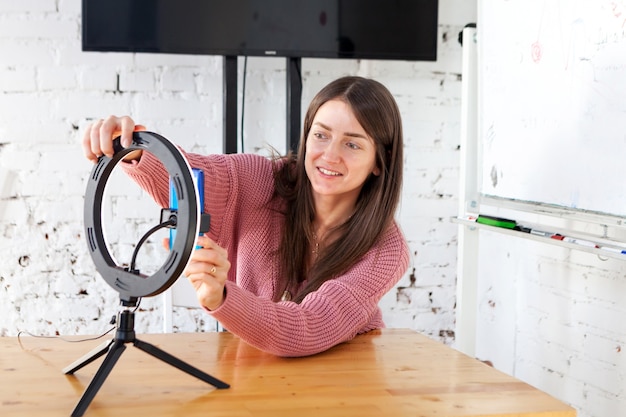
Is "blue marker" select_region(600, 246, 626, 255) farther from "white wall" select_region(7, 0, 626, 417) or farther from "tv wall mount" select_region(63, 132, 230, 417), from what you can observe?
"tv wall mount" select_region(63, 132, 230, 417)

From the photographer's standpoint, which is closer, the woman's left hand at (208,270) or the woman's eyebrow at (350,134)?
the woman's left hand at (208,270)

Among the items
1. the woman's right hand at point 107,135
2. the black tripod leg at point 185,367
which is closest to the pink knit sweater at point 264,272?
the black tripod leg at point 185,367

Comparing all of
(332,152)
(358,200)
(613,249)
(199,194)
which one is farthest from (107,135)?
(613,249)

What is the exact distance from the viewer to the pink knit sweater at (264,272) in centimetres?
135

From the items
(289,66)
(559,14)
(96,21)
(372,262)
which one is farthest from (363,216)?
(96,21)

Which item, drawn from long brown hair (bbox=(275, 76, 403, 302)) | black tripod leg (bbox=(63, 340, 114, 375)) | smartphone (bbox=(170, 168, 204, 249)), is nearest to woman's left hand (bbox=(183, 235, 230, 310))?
smartphone (bbox=(170, 168, 204, 249))

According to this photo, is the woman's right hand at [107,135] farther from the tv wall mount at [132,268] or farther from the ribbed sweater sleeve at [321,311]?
the ribbed sweater sleeve at [321,311]

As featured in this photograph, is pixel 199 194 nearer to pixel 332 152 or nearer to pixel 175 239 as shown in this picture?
pixel 175 239

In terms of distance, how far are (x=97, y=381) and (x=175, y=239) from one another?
211 mm

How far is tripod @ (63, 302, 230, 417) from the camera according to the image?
1.07 m

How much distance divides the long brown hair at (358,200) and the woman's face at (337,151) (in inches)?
0.8

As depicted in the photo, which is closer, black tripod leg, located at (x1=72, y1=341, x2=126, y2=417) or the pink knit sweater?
black tripod leg, located at (x1=72, y1=341, x2=126, y2=417)

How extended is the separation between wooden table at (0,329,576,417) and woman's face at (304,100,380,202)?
1.20ft

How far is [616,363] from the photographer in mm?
1995
